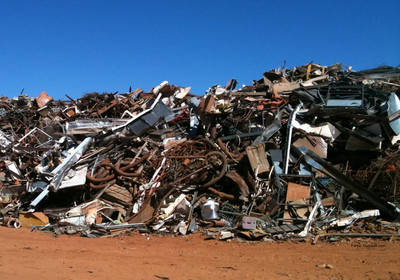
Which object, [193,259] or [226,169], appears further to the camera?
[226,169]

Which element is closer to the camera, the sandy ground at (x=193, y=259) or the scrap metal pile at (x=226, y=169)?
the sandy ground at (x=193, y=259)

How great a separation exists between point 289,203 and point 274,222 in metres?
0.45

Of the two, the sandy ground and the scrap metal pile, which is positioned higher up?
the scrap metal pile

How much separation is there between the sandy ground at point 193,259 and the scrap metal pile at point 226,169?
55 cm

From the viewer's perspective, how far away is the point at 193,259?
18.0ft

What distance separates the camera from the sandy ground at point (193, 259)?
186 inches

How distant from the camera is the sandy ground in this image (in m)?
4.72

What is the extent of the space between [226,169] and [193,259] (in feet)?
8.92

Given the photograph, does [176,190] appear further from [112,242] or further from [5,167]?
[5,167]

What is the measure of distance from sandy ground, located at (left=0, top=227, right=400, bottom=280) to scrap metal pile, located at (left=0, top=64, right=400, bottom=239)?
0.55m

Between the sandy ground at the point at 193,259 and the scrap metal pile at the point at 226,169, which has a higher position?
the scrap metal pile at the point at 226,169

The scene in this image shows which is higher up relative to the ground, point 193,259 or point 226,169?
point 226,169

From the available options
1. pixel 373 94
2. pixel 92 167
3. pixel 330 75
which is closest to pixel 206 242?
pixel 92 167

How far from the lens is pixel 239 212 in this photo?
7.34m
